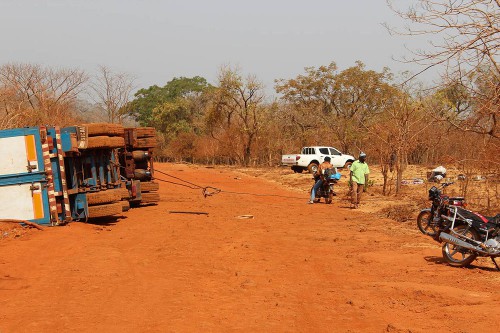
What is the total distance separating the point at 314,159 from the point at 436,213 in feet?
71.9

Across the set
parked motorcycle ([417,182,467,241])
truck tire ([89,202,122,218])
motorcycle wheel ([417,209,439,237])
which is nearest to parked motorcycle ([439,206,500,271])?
parked motorcycle ([417,182,467,241])

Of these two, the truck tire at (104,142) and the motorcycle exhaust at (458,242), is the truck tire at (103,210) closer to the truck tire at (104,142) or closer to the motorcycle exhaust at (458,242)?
the truck tire at (104,142)

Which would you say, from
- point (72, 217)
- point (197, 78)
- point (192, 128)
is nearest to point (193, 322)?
point (72, 217)

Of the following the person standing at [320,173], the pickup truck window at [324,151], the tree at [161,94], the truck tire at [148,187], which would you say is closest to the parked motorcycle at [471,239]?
the person standing at [320,173]

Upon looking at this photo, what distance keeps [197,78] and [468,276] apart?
70733 millimetres

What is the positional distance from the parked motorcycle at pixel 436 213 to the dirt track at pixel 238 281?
313 mm

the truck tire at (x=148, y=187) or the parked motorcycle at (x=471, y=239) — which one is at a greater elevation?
the truck tire at (x=148, y=187)

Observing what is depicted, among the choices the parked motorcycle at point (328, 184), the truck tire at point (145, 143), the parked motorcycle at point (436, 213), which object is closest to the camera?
the parked motorcycle at point (436, 213)

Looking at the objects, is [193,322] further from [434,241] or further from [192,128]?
[192,128]

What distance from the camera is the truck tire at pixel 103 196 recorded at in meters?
Answer: 12.1

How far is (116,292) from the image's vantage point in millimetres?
6648

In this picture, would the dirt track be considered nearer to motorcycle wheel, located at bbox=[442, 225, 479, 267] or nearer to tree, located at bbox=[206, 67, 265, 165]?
motorcycle wheel, located at bbox=[442, 225, 479, 267]

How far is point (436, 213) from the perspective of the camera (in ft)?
35.2

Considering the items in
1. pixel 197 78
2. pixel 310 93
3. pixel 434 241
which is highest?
pixel 197 78
